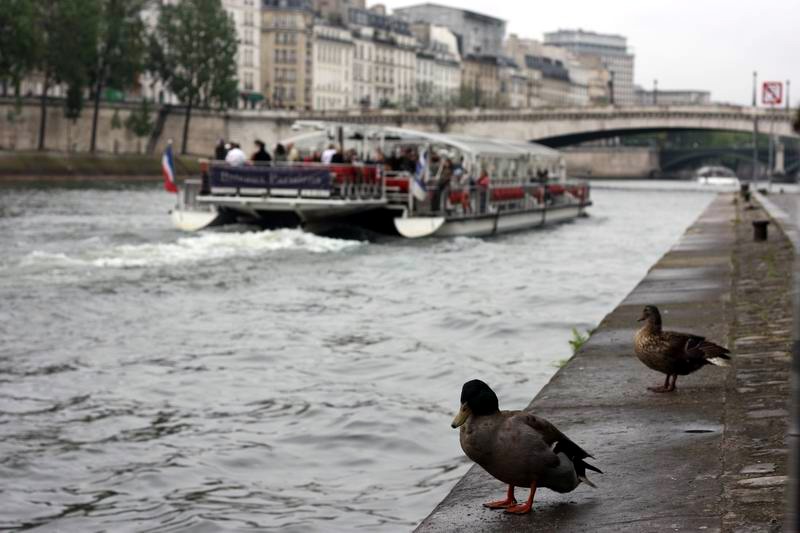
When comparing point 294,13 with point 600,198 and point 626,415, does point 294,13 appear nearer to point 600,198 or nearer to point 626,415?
point 600,198

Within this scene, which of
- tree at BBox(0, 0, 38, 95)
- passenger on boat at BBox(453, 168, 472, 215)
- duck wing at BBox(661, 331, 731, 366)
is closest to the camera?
duck wing at BBox(661, 331, 731, 366)

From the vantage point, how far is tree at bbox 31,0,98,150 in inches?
2869

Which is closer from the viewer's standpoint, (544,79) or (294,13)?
(294,13)

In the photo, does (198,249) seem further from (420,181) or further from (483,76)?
(483,76)

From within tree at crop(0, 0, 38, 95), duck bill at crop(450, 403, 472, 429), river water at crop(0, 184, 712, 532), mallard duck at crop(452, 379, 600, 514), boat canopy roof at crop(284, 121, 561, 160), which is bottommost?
river water at crop(0, 184, 712, 532)

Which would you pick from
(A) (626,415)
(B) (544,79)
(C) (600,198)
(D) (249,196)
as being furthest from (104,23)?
(B) (544,79)

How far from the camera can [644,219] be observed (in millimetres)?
44281

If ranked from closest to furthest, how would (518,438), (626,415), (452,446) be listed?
(518,438)
(626,415)
(452,446)

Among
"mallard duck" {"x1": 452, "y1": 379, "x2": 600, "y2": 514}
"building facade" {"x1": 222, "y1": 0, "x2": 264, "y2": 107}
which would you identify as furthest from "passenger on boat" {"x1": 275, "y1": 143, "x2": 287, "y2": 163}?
"building facade" {"x1": 222, "y1": 0, "x2": 264, "y2": 107}

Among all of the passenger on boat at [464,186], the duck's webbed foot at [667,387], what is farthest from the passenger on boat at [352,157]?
the duck's webbed foot at [667,387]

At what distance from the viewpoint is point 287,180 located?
27.8m

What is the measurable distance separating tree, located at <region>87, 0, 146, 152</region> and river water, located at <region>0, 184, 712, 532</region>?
53.9 metres

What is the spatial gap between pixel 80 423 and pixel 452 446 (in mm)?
2493

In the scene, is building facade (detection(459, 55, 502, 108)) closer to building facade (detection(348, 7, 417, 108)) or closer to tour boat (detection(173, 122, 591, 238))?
building facade (detection(348, 7, 417, 108))
